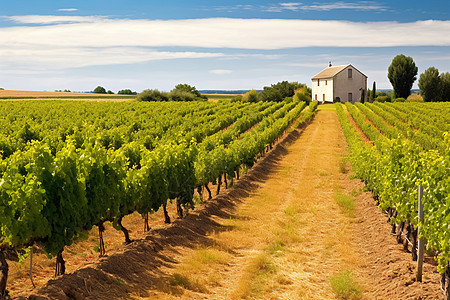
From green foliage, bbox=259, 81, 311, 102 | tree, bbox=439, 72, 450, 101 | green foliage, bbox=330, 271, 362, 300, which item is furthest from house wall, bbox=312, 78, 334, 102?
green foliage, bbox=330, 271, 362, 300

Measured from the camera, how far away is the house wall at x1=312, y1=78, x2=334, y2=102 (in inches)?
3514

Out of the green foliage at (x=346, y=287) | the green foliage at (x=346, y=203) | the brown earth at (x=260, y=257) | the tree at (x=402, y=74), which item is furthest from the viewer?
the tree at (x=402, y=74)

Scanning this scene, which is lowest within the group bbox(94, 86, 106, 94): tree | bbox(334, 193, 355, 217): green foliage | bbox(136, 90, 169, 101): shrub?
bbox(334, 193, 355, 217): green foliage

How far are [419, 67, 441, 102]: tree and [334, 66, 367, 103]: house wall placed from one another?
15.0 meters

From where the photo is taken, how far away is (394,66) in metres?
99.9

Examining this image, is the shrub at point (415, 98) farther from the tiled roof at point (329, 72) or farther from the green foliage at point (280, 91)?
the green foliage at point (280, 91)

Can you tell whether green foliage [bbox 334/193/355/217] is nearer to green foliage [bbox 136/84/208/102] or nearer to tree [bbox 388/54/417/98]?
green foliage [bbox 136/84/208/102]

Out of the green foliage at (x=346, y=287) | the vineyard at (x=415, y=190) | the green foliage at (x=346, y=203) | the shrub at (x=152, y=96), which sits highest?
the shrub at (x=152, y=96)

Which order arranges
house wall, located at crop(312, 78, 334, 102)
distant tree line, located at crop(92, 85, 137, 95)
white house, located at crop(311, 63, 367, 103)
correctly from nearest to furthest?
white house, located at crop(311, 63, 367, 103), house wall, located at crop(312, 78, 334, 102), distant tree line, located at crop(92, 85, 137, 95)

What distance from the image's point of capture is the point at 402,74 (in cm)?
9900

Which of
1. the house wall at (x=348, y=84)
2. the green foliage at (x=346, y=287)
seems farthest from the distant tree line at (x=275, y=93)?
the green foliage at (x=346, y=287)

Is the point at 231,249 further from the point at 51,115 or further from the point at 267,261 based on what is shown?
the point at 51,115

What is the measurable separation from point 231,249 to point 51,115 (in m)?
39.0

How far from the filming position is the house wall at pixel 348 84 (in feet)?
289
